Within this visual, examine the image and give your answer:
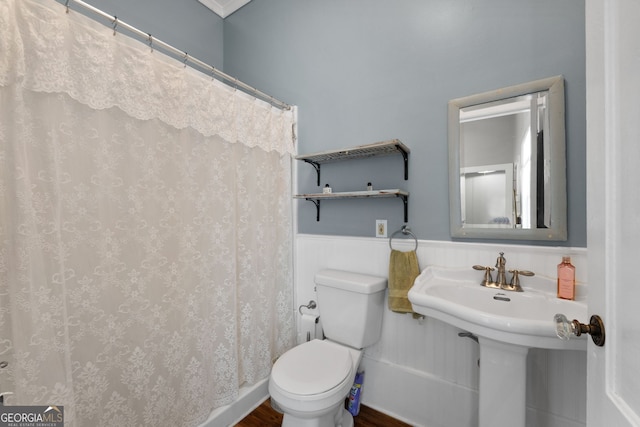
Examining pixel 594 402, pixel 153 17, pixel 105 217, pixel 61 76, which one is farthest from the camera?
pixel 153 17

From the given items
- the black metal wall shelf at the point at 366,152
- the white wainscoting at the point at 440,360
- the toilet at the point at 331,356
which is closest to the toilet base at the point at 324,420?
the toilet at the point at 331,356

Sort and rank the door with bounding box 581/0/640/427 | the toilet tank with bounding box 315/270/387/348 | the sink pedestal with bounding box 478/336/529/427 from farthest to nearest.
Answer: the toilet tank with bounding box 315/270/387/348
the sink pedestal with bounding box 478/336/529/427
the door with bounding box 581/0/640/427

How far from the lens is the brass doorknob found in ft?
1.66

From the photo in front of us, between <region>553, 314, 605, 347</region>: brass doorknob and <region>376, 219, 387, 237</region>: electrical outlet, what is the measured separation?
1.00m

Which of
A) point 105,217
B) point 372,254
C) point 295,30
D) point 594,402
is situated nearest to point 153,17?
point 295,30

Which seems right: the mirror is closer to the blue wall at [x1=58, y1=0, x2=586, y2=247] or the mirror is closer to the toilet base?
the blue wall at [x1=58, y1=0, x2=586, y2=247]

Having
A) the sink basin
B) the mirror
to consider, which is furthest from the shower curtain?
the mirror

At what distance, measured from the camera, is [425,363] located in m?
1.46

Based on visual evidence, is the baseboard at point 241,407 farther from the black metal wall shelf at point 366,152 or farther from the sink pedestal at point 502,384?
the black metal wall shelf at point 366,152

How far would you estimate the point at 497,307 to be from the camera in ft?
3.69

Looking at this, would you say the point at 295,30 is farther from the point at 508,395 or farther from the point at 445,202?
the point at 508,395

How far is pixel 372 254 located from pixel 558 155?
0.99 m

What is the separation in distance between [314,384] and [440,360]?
2.36ft

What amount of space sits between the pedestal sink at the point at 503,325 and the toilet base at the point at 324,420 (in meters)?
0.66
